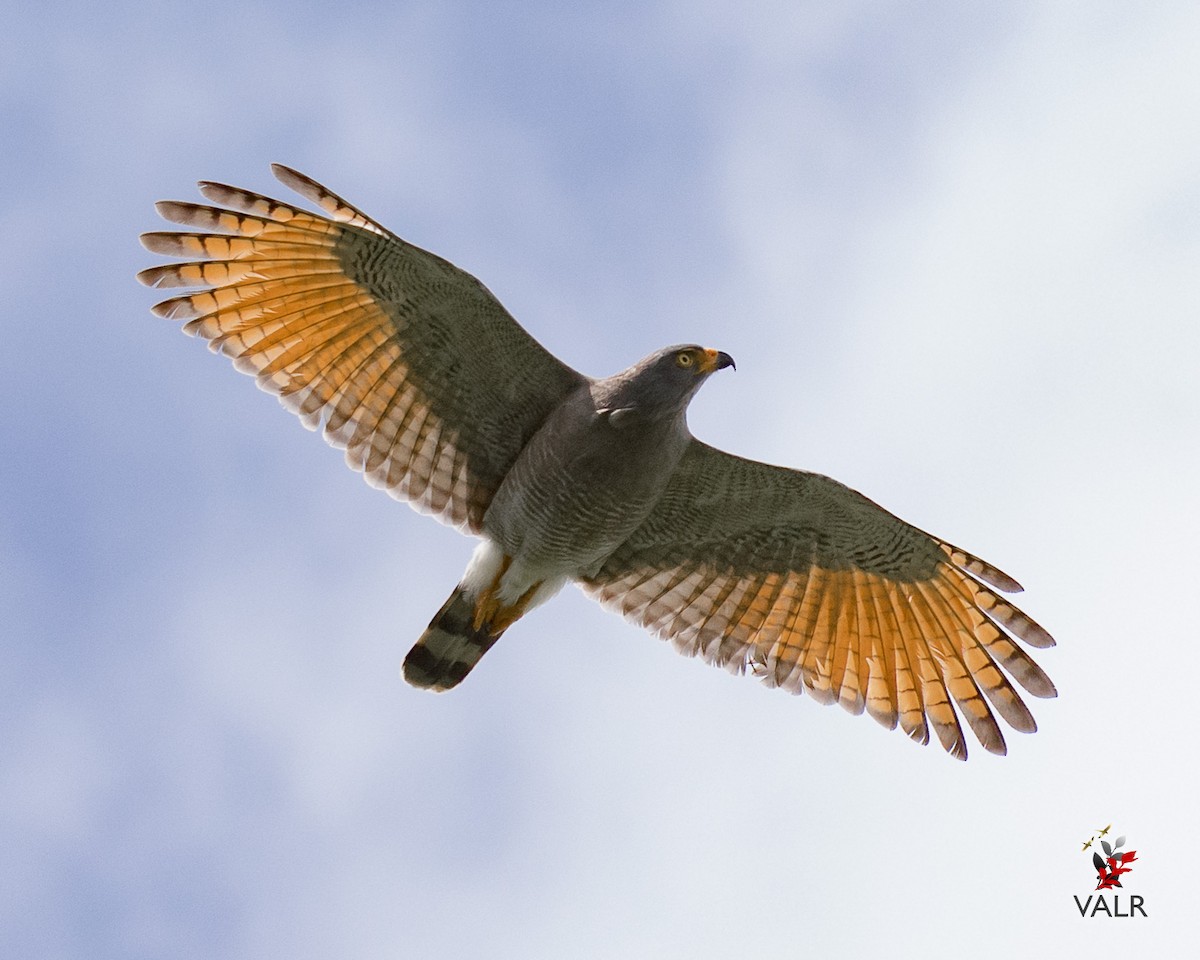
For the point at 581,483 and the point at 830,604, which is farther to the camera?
the point at 830,604

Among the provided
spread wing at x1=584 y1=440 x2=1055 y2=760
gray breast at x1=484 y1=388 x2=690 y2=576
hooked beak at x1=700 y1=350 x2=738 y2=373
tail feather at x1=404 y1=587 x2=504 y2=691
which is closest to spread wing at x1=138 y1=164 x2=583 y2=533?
gray breast at x1=484 y1=388 x2=690 y2=576

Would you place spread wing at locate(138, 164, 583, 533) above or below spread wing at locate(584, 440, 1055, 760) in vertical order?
below

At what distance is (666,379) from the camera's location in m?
9.95

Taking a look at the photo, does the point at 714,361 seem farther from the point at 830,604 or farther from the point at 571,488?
the point at 830,604

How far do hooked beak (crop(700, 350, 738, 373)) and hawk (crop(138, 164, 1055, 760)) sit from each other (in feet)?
0.06

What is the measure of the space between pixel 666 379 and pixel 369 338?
2086 millimetres

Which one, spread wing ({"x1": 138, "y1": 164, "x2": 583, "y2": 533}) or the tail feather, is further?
the tail feather

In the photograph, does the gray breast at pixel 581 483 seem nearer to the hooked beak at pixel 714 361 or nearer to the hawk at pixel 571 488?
the hawk at pixel 571 488

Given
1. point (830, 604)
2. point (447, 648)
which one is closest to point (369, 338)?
point (447, 648)

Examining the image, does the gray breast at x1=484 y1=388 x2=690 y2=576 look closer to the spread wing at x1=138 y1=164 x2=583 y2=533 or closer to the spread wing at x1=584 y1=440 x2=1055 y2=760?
the spread wing at x1=138 y1=164 x2=583 y2=533

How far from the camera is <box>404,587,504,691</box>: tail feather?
10.7 m

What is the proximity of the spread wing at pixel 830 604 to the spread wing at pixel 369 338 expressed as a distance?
1.35 meters

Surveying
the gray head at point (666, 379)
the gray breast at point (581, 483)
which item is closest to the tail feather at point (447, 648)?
the gray breast at point (581, 483)

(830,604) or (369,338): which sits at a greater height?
(830,604)
